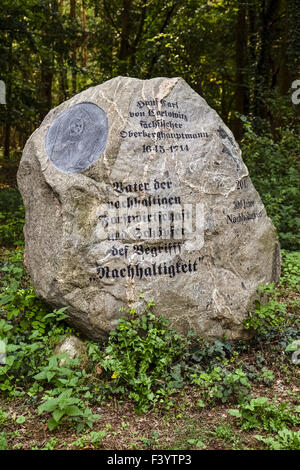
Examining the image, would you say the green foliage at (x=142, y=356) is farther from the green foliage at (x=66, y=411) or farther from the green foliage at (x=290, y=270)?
the green foliage at (x=290, y=270)

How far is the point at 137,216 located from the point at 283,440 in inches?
86.4

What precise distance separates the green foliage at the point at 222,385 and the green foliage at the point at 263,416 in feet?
0.55

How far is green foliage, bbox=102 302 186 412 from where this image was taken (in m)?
3.56

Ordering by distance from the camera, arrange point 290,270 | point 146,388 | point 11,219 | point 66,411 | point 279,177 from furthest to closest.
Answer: point 279,177
point 11,219
point 290,270
point 146,388
point 66,411

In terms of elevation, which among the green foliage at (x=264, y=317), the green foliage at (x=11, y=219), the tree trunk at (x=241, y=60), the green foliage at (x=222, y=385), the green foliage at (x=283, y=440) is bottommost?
the green foliage at (x=283, y=440)

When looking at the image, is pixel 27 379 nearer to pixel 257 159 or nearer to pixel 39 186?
pixel 39 186

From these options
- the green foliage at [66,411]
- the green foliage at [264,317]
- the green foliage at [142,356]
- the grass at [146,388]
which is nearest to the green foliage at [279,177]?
the green foliage at [264,317]

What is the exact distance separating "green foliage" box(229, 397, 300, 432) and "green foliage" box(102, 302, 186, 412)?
0.65m

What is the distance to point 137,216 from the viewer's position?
407 cm

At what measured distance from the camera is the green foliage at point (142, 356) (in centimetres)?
356

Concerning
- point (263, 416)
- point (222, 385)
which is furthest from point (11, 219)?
point (263, 416)

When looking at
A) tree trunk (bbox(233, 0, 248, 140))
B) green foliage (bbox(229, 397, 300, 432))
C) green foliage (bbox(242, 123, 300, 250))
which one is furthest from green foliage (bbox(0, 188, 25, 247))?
tree trunk (bbox(233, 0, 248, 140))

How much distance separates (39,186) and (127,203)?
89 cm

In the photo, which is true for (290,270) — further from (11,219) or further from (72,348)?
(11,219)
